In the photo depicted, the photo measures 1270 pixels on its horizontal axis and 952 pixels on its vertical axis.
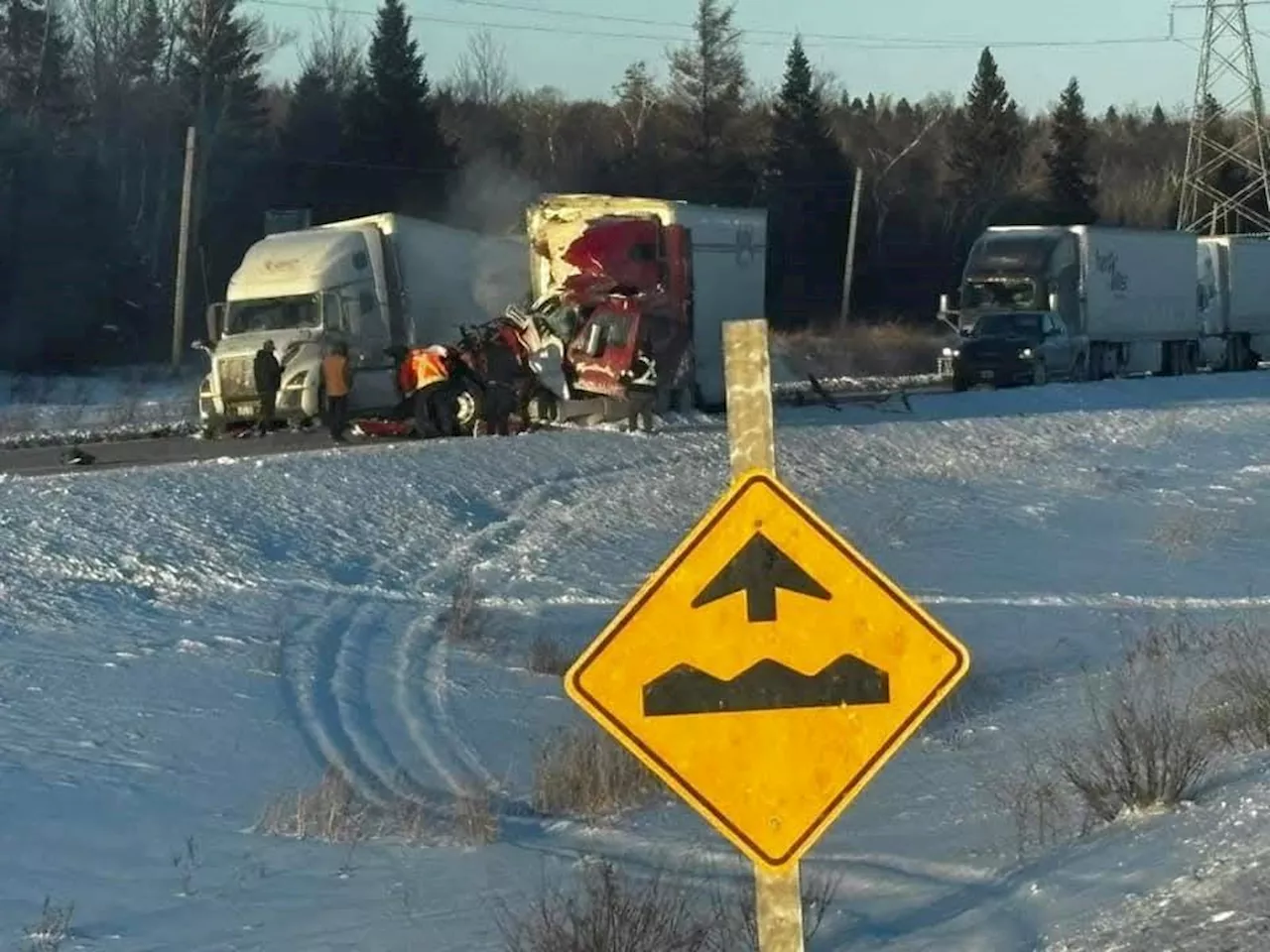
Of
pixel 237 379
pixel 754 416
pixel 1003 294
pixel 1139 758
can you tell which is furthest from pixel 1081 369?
pixel 754 416

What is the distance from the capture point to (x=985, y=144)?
314 feet

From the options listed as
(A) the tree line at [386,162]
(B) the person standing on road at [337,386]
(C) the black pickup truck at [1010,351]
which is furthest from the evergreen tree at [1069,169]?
(B) the person standing on road at [337,386]

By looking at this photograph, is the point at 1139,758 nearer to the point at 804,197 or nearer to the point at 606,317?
the point at 606,317

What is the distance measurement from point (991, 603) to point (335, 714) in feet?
26.6

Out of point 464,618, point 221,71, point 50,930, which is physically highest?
point 221,71

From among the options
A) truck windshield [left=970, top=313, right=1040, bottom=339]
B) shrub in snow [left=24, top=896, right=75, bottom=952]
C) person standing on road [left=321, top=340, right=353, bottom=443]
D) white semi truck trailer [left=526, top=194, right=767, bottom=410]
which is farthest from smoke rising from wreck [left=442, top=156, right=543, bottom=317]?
shrub in snow [left=24, top=896, right=75, bottom=952]

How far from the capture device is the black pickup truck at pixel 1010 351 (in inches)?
1645

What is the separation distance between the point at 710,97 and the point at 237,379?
202ft

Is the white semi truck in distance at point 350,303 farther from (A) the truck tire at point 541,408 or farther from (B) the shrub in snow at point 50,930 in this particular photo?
(B) the shrub in snow at point 50,930

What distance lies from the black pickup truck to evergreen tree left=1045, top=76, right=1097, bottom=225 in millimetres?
47210

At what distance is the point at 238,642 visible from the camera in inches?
678

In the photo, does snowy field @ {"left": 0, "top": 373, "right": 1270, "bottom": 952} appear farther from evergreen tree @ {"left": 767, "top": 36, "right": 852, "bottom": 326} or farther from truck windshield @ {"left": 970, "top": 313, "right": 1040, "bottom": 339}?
evergreen tree @ {"left": 767, "top": 36, "right": 852, "bottom": 326}

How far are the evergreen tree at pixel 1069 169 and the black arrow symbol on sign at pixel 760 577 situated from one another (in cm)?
8591

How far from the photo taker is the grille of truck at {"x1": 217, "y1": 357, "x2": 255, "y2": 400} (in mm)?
31141
